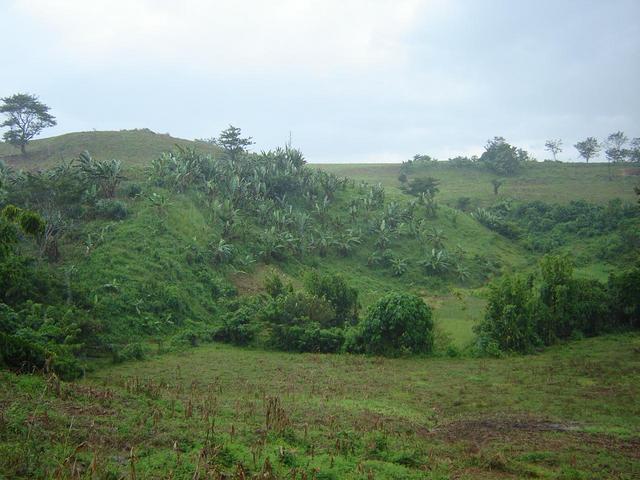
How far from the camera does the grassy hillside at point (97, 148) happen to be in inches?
1950

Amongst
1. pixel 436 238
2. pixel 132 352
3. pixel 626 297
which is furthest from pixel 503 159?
pixel 132 352

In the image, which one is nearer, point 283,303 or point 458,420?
point 458,420

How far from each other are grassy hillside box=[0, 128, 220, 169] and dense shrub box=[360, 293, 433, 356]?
112ft

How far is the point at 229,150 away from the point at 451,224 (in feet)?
78.1

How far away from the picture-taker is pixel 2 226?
49.5ft

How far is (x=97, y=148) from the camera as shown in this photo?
171 ft

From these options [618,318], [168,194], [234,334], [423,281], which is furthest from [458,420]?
[168,194]

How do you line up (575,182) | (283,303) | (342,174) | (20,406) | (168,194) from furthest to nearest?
(342,174) → (575,182) → (168,194) → (283,303) → (20,406)

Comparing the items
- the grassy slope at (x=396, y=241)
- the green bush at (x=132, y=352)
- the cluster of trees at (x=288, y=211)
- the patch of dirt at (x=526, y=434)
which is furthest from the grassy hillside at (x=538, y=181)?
the patch of dirt at (x=526, y=434)

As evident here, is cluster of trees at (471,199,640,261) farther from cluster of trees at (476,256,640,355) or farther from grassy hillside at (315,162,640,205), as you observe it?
cluster of trees at (476,256,640,355)

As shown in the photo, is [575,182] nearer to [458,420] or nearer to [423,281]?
[423,281]

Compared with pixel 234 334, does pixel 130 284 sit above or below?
above

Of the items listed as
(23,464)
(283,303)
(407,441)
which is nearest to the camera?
(23,464)

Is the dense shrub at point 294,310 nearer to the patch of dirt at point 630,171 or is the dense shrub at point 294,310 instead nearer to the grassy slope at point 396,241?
the grassy slope at point 396,241
